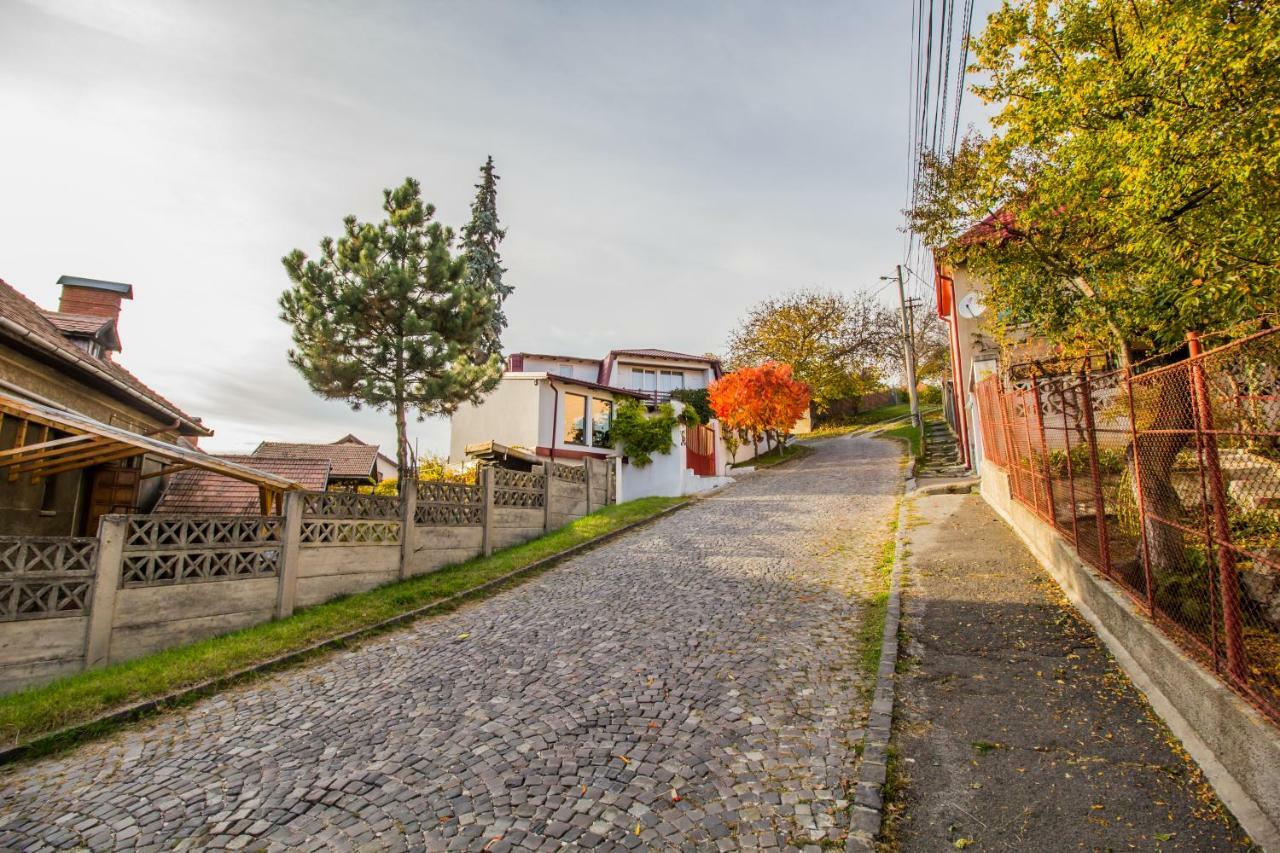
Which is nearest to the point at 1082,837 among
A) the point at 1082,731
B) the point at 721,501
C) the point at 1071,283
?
the point at 1082,731

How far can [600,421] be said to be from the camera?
2592cm

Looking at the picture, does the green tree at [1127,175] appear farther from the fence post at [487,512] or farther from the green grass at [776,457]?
the green grass at [776,457]

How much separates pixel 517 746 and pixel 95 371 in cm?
1109

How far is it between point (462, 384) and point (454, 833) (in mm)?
15427

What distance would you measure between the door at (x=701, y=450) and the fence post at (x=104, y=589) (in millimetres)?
17121

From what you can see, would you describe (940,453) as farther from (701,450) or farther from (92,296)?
(92,296)

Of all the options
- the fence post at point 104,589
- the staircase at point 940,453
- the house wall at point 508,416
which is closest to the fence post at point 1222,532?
the fence post at point 104,589

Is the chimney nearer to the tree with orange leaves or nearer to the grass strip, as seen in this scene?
the tree with orange leaves

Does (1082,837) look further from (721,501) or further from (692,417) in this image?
(692,417)

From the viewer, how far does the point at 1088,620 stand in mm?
6426

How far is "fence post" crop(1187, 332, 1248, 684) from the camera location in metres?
3.80

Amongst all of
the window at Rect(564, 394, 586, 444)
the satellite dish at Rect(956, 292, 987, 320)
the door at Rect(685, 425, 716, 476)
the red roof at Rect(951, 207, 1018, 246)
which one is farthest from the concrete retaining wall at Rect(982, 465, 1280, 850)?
the window at Rect(564, 394, 586, 444)

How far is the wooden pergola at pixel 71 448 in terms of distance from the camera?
319 inches

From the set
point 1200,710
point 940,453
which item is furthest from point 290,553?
point 940,453
